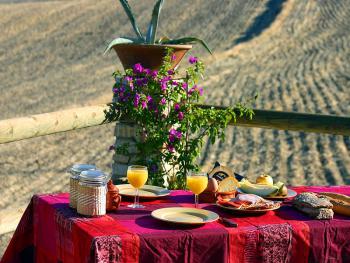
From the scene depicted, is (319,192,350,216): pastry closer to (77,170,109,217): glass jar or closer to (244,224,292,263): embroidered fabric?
(244,224,292,263): embroidered fabric

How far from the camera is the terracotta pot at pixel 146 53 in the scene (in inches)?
152

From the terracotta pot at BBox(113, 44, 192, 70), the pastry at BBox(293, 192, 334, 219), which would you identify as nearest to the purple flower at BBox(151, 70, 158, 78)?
the terracotta pot at BBox(113, 44, 192, 70)

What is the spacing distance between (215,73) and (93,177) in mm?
14120

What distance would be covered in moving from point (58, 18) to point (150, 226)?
21862mm

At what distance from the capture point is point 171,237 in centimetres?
229

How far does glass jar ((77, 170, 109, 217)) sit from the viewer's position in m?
2.39

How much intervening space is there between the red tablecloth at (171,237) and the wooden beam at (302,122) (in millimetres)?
1114

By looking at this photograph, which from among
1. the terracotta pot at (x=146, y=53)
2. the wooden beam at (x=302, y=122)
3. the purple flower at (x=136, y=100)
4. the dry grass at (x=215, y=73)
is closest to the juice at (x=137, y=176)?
the purple flower at (x=136, y=100)

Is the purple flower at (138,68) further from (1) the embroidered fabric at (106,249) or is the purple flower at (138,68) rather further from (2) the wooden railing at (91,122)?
(1) the embroidered fabric at (106,249)

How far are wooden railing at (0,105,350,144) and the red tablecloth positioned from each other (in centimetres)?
60

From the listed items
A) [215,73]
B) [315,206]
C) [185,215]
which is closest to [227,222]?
[185,215]

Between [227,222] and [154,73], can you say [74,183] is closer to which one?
[227,222]

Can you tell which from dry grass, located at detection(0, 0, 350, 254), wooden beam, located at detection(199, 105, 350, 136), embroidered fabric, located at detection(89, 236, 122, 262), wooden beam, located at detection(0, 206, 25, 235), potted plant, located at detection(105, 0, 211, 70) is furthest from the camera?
dry grass, located at detection(0, 0, 350, 254)

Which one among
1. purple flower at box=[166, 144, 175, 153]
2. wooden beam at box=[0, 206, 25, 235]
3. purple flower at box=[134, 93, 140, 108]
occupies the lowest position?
wooden beam at box=[0, 206, 25, 235]
